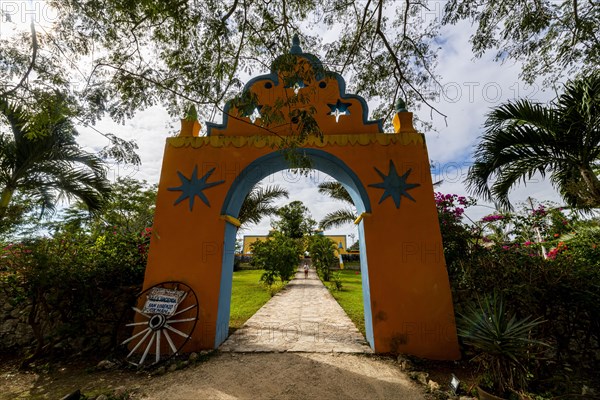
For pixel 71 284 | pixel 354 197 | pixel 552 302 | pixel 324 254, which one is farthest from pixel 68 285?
pixel 324 254

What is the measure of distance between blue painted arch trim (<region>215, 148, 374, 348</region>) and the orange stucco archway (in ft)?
0.07

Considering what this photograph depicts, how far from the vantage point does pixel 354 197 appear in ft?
17.5

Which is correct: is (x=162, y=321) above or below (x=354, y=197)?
below

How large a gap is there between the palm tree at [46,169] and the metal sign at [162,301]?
183 inches

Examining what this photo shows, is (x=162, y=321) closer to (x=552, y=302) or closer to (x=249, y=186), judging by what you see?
(x=249, y=186)

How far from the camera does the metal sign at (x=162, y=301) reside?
13.5 feet

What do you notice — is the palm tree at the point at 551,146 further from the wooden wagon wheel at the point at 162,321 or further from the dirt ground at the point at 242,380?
the wooden wagon wheel at the point at 162,321

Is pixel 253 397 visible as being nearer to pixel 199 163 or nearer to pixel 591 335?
pixel 199 163

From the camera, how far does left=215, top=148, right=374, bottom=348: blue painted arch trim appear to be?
4.52 meters

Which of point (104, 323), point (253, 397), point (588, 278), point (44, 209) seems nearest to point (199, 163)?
point (104, 323)

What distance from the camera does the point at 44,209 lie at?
7.17 metres

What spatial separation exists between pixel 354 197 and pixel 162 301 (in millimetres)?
3927

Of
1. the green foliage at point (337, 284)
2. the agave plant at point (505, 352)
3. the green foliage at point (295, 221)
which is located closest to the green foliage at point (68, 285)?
the agave plant at point (505, 352)

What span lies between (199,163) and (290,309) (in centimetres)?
509
